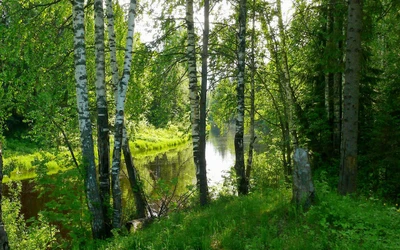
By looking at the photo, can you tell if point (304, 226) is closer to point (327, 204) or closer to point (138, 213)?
point (327, 204)

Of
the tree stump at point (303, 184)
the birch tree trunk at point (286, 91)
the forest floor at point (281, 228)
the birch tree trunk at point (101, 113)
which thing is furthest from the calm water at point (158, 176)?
the tree stump at point (303, 184)

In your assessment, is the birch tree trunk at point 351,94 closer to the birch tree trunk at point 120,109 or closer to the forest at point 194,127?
the forest at point 194,127

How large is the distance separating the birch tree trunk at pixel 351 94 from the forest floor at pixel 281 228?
1.27 meters

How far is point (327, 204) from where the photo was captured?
18.9 ft

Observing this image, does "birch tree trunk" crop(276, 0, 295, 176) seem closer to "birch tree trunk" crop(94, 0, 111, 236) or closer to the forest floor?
the forest floor

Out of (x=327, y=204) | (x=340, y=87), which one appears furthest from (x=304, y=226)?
(x=340, y=87)

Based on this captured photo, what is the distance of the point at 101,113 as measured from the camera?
7.98 metres

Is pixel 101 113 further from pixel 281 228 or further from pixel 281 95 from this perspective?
pixel 281 95

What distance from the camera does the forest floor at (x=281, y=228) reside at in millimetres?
4738

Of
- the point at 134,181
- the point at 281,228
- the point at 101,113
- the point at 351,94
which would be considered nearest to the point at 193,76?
the point at 101,113

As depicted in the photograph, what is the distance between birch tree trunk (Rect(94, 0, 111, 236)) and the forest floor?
3.90 feet

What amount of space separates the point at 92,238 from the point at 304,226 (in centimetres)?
493

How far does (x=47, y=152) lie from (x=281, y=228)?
16.7 metres

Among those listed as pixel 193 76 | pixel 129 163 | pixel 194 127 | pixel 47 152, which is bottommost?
pixel 47 152
